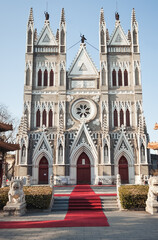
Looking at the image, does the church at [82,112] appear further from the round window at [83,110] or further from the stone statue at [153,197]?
the stone statue at [153,197]

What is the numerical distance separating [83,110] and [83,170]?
7.84 metres

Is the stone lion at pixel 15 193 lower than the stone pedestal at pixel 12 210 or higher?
higher

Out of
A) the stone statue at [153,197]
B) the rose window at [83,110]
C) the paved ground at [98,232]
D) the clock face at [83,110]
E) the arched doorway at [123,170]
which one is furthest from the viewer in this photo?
the rose window at [83,110]

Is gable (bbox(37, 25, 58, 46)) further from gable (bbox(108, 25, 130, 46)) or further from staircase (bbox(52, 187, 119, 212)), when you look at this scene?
staircase (bbox(52, 187, 119, 212))

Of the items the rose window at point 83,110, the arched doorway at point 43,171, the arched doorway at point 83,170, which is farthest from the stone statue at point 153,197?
the rose window at point 83,110

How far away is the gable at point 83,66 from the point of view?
111 feet

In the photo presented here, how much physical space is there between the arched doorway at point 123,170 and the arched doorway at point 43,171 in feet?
30.4

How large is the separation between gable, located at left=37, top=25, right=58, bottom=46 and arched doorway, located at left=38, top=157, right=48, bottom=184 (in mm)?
16235

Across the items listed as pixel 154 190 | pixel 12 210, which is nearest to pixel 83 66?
pixel 154 190

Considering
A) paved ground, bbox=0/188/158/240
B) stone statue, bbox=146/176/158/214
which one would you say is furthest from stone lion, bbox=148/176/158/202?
paved ground, bbox=0/188/158/240

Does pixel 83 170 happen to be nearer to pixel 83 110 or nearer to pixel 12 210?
pixel 83 110

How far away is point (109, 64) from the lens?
3384 centimetres

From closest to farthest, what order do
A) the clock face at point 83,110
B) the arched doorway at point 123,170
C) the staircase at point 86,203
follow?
1. the staircase at point 86,203
2. the arched doorway at point 123,170
3. the clock face at point 83,110

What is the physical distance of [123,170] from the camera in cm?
3036
